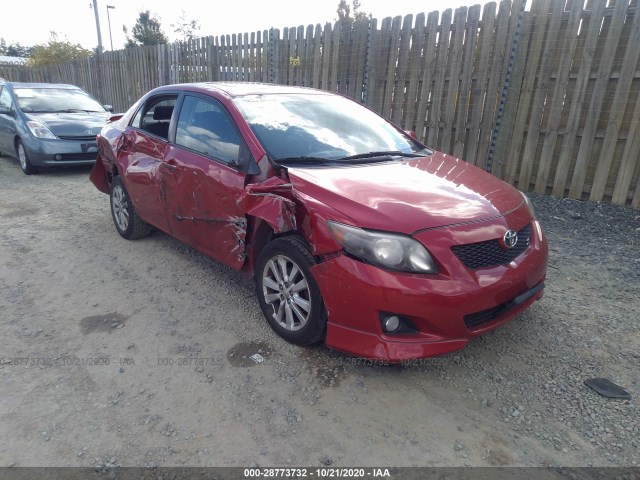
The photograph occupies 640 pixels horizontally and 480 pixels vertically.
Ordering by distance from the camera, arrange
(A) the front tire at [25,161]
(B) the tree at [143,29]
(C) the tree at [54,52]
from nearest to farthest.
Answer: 1. (A) the front tire at [25,161]
2. (C) the tree at [54,52]
3. (B) the tree at [143,29]

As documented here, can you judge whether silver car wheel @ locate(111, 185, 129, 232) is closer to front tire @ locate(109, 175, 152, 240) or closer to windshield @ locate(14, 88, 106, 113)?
front tire @ locate(109, 175, 152, 240)

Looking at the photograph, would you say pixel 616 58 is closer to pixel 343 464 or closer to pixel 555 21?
pixel 555 21

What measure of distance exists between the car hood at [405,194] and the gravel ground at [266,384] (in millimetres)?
970

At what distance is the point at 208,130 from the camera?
12.0 feet

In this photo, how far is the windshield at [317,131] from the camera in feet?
10.8

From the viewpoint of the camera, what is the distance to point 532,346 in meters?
3.03

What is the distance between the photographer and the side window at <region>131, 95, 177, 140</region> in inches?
166

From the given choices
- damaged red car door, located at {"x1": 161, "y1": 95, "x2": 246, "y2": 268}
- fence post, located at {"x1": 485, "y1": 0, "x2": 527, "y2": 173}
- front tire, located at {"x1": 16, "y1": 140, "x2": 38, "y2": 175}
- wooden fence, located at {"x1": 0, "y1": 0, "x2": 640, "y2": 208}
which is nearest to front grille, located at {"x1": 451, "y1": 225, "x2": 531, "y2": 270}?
damaged red car door, located at {"x1": 161, "y1": 95, "x2": 246, "y2": 268}

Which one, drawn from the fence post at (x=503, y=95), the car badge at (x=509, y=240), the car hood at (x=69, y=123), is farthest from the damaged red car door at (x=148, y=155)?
the fence post at (x=503, y=95)

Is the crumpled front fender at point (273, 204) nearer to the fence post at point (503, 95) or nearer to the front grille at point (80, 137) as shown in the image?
the fence post at point (503, 95)

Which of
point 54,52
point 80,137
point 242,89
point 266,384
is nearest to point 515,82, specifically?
point 242,89

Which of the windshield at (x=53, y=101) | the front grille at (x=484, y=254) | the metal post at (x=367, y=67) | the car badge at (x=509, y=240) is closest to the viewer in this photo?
the front grille at (x=484, y=254)

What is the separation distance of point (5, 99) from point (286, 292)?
30.8ft

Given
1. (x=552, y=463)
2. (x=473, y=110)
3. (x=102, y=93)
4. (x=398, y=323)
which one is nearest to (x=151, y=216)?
(x=398, y=323)
